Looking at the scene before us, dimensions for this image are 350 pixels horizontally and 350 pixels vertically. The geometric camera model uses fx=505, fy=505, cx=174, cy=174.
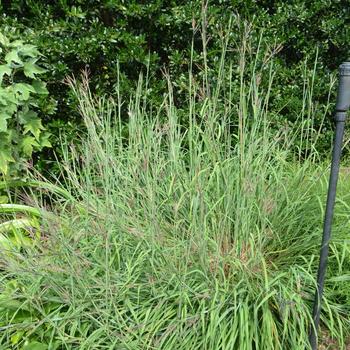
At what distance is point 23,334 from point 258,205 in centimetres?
129

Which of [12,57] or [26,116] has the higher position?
[12,57]

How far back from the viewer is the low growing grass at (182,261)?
87.0 inches

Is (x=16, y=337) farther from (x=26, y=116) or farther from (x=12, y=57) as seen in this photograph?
(x=12, y=57)

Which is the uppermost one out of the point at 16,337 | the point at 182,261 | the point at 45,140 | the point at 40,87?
the point at 40,87

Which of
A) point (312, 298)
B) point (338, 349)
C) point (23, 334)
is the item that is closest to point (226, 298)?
point (312, 298)

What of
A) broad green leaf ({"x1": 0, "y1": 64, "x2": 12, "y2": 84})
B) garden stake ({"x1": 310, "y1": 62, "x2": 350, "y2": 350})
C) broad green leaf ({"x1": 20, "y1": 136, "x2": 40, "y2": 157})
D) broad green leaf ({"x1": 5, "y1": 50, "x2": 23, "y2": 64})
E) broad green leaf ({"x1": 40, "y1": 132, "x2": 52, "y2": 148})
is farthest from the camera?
broad green leaf ({"x1": 40, "y1": 132, "x2": 52, "y2": 148})

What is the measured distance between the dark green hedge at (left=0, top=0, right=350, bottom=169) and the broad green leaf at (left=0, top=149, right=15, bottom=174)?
1.87 ft

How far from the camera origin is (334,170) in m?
2.12

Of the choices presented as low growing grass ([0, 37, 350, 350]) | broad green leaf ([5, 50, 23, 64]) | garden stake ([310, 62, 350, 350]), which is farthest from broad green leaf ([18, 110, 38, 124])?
garden stake ([310, 62, 350, 350])

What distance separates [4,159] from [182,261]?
1.43m

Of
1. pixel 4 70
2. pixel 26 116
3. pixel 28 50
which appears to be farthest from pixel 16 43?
pixel 26 116

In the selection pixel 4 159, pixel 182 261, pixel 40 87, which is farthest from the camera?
pixel 40 87

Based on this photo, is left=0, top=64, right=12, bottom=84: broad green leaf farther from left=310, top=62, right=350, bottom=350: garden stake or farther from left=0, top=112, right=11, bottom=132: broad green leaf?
left=310, top=62, right=350, bottom=350: garden stake

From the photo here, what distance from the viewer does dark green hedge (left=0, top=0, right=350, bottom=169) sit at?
3508 mm
